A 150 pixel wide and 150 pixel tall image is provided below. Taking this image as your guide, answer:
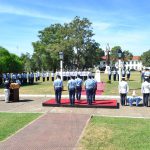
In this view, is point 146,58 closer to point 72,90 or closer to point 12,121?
point 72,90

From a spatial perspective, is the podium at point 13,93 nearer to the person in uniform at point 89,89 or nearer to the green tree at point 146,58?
the person in uniform at point 89,89

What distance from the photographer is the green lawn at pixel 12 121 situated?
43.5 ft

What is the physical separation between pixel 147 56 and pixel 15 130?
146 meters

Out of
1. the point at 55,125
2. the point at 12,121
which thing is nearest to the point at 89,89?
the point at 12,121

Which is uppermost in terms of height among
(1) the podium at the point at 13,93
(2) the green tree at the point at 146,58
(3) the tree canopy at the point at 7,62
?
(2) the green tree at the point at 146,58

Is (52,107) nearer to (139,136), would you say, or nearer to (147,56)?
(139,136)

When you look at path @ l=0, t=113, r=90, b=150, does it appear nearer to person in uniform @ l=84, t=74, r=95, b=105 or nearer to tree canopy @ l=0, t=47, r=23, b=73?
person in uniform @ l=84, t=74, r=95, b=105

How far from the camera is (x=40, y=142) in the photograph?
38.0 feet

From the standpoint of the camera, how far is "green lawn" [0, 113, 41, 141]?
13269mm

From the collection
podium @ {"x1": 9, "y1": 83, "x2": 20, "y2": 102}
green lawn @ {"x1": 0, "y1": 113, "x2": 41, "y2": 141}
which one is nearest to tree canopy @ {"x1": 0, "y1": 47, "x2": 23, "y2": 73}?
→ podium @ {"x1": 9, "y1": 83, "x2": 20, "y2": 102}

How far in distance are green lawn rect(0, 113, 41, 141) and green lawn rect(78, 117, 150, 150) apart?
8.57 ft

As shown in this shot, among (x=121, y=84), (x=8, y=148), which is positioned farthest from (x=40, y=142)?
(x=121, y=84)

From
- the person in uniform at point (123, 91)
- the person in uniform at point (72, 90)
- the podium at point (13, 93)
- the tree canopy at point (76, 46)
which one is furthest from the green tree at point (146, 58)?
the person in uniform at point (72, 90)

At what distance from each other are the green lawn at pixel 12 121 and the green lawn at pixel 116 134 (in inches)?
103
